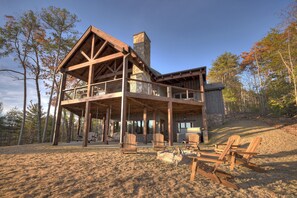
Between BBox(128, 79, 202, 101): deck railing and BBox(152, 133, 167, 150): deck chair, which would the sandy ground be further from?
BBox(128, 79, 202, 101): deck railing

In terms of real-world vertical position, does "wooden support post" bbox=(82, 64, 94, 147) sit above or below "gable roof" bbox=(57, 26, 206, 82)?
below

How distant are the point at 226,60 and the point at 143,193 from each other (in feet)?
107

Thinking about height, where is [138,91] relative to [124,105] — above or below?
above

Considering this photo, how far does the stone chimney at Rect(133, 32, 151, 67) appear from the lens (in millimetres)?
15227

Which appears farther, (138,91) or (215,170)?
(138,91)

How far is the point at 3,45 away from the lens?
17234mm

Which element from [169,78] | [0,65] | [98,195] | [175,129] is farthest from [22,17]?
[98,195]

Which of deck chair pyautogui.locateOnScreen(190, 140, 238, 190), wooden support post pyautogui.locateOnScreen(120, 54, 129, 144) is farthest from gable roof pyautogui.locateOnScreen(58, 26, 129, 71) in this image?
deck chair pyautogui.locateOnScreen(190, 140, 238, 190)

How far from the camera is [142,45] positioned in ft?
50.3

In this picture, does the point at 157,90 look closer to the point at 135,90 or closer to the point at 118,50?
the point at 135,90

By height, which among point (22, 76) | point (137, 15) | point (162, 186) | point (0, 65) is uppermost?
point (137, 15)

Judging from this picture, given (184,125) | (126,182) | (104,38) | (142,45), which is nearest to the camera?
(126,182)

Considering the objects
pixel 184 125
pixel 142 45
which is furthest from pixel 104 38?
pixel 184 125

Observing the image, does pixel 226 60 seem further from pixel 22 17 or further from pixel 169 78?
pixel 22 17
